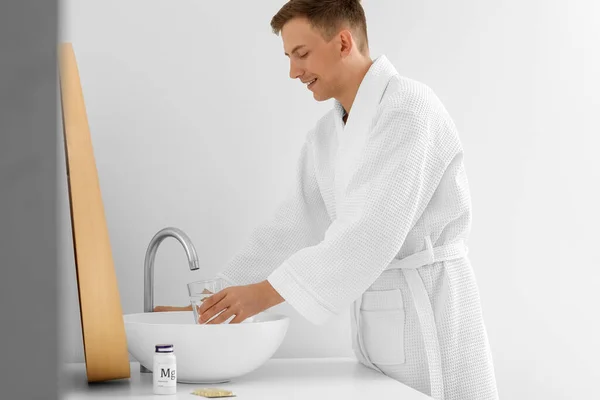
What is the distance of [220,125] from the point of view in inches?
80.7

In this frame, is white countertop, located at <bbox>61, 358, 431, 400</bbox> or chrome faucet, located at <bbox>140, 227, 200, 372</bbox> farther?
chrome faucet, located at <bbox>140, 227, 200, 372</bbox>

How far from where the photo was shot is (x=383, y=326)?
1.53m

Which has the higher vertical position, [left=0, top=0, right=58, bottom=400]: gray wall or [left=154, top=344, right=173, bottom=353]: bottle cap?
[left=0, top=0, right=58, bottom=400]: gray wall

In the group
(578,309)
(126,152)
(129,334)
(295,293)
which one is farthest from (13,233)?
(578,309)

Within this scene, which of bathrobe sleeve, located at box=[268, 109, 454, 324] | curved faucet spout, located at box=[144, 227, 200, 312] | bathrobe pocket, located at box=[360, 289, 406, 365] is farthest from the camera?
curved faucet spout, located at box=[144, 227, 200, 312]

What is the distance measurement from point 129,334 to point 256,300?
0.28 metres

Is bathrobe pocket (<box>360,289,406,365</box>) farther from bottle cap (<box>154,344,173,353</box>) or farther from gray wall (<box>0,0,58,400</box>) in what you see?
gray wall (<box>0,0,58,400</box>)

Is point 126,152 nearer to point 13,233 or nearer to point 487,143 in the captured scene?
point 487,143

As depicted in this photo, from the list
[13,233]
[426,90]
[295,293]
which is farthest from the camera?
[426,90]

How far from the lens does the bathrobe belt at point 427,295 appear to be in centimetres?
144

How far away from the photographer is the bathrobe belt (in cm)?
144

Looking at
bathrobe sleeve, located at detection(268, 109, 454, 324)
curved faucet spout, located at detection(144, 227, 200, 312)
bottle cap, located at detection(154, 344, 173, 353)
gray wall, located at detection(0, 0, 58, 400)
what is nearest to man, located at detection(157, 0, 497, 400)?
bathrobe sleeve, located at detection(268, 109, 454, 324)

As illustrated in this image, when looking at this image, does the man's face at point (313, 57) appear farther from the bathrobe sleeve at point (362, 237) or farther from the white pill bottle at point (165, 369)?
the white pill bottle at point (165, 369)

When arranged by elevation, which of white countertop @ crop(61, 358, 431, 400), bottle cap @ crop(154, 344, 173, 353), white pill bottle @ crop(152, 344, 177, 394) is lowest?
white countertop @ crop(61, 358, 431, 400)
